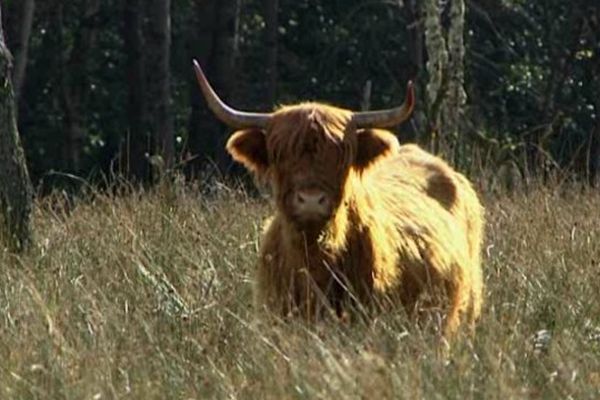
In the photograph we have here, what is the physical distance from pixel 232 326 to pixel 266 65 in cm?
2367

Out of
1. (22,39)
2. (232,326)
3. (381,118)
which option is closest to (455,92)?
(381,118)

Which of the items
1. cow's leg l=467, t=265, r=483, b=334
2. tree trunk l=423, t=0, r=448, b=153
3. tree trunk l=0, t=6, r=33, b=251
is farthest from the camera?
tree trunk l=423, t=0, r=448, b=153

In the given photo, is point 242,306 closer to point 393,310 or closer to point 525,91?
point 393,310

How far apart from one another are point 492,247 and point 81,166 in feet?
67.6

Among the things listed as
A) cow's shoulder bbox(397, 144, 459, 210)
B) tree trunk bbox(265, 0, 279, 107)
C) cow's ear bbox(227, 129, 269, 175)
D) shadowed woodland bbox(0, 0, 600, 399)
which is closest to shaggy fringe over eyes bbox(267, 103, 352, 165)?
cow's ear bbox(227, 129, 269, 175)

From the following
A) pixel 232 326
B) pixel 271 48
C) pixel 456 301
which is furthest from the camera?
pixel 271 48

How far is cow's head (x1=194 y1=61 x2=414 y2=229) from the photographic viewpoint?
8.96 metres

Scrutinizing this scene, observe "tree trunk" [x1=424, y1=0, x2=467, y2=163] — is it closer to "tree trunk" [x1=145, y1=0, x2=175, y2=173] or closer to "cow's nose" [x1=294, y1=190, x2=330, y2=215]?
"cow's nose" [x1=294, y1=190, x2=330, y2=215]

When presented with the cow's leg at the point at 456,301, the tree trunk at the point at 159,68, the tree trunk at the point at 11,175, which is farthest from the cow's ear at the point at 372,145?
the tree trunk at the point at 159,68

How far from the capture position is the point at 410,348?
8.05 metres

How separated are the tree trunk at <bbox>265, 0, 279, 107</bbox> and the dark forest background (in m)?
0.02

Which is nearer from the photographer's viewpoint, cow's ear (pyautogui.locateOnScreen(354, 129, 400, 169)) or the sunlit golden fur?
the sunlit golden fur

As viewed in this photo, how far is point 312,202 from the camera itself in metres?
8.88

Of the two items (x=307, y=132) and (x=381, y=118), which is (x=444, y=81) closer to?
(x=381, y=118)
